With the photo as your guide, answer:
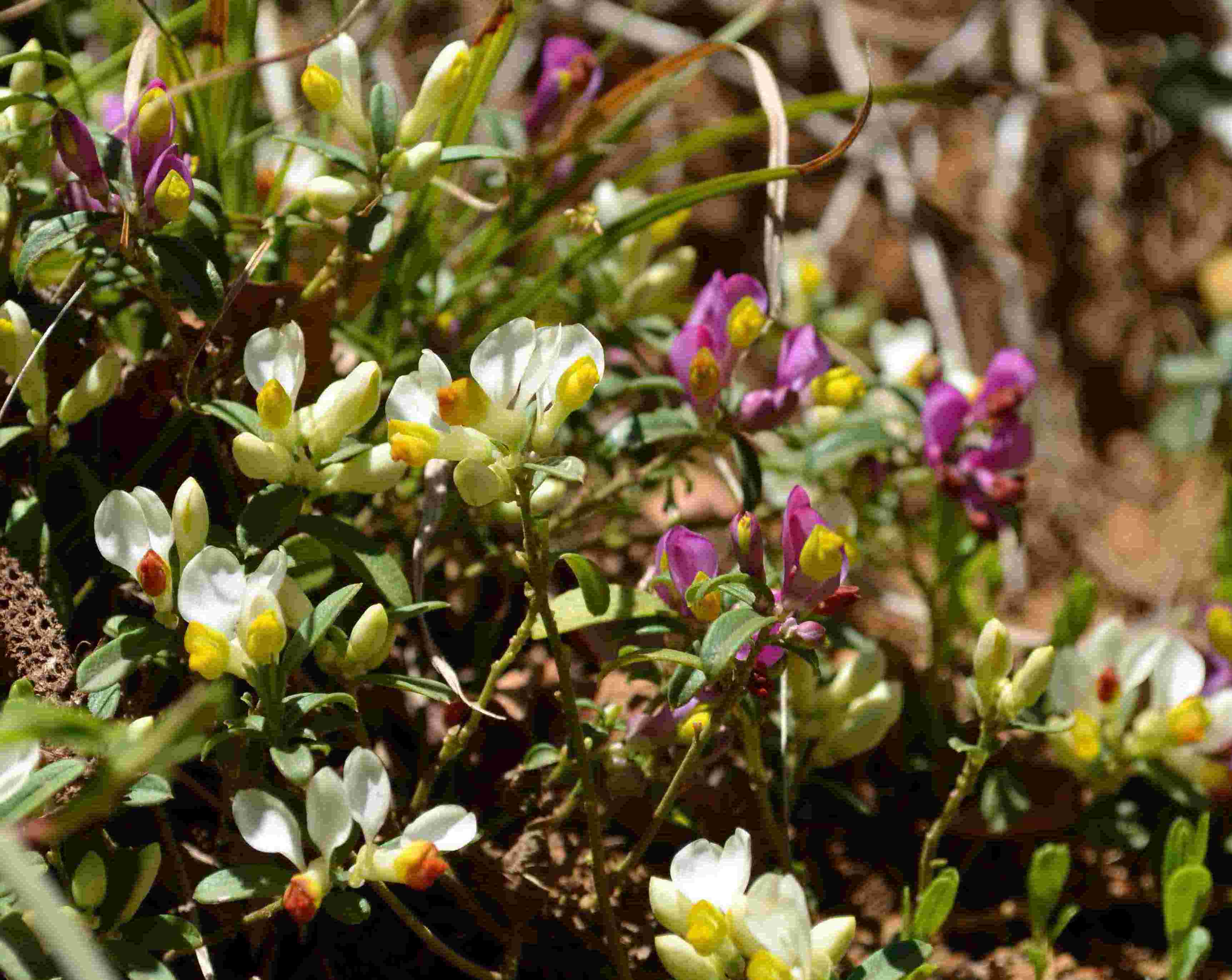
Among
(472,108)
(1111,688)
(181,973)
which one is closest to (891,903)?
(1111,688)

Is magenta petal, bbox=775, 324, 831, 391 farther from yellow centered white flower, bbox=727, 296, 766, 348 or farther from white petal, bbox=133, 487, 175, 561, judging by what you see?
white petal, bbox=133, 487, 175, 561

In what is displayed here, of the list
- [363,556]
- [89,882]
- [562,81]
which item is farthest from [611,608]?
[562,81]

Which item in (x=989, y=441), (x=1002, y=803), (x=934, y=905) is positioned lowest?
(x=1002, y=803)

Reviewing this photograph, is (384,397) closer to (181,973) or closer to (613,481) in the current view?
(613,481)

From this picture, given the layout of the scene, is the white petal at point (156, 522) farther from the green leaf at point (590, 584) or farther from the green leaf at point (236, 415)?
the green leaf at point (590, 584)

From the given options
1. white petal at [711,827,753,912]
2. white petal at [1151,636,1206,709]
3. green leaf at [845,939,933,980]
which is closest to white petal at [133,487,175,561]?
white petal at [711,827,753,912]

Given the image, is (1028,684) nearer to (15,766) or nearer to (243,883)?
(243,883)
